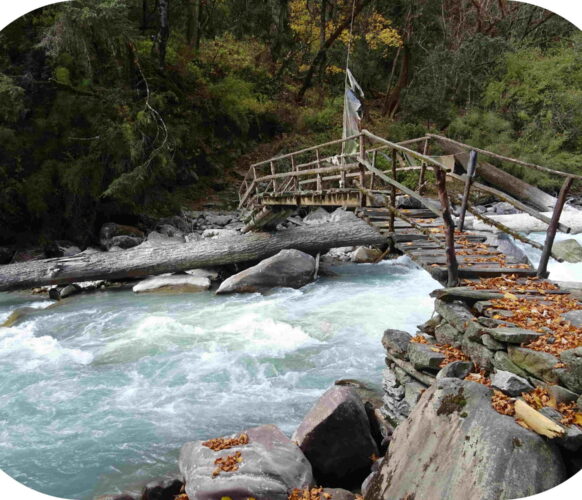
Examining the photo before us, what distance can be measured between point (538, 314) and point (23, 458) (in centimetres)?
497

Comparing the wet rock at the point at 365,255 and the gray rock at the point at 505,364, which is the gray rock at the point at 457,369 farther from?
the wet rock at the point at 365,255

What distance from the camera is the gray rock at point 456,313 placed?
3.70 metres

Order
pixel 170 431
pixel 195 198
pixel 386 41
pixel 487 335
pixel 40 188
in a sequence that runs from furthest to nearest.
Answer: pixel 386 41 < pixel 195 198 < pixel 40 188 < pixel 170 431 < pixel 487 335

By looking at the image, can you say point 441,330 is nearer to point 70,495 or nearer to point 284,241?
point 70,495

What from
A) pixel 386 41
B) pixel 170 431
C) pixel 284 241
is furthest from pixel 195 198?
pixel 170 431

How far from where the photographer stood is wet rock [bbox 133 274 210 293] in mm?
10031

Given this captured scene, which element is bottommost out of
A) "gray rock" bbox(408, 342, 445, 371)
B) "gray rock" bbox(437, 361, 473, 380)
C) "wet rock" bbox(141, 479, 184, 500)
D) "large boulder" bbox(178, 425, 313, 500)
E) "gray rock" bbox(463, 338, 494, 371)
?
"wet rock" bbox(141, 479, 184, 500)

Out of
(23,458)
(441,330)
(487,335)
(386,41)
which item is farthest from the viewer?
(386,41)

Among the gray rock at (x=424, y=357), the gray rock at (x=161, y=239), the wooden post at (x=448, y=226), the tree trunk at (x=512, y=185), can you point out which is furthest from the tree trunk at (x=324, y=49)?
the gray rock at (x=424, y=357)

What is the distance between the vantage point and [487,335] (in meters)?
3.33

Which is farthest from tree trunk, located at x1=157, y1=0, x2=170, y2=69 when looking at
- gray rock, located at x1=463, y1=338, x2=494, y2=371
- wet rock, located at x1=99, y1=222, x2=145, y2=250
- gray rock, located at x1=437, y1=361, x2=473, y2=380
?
gray rock, located at x1=437, y1=361, x2=473, y2=380

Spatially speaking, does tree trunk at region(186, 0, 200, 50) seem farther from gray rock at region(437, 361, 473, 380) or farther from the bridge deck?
gray rock at region(437, 361, 473, 380)

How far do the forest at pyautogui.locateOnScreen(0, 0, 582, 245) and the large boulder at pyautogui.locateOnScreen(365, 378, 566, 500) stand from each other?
29.0 feet

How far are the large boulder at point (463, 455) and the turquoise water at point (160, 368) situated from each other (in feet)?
6.49
